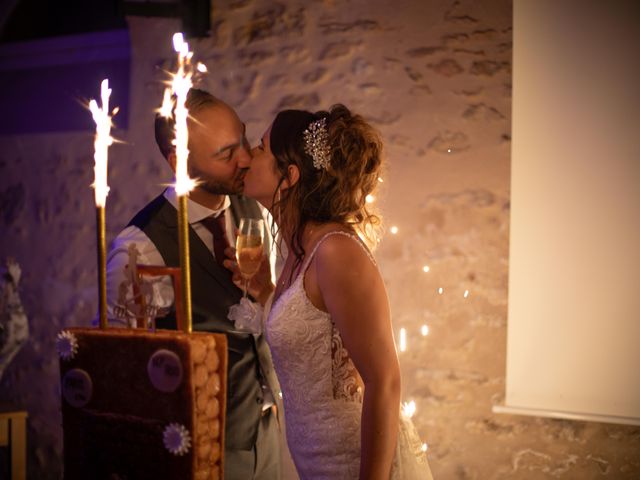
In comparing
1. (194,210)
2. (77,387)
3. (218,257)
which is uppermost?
(194,210)

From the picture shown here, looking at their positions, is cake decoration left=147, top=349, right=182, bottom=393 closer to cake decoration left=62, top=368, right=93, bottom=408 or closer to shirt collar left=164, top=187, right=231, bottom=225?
cake decoration left=62, top=368, right=93, bottom=408

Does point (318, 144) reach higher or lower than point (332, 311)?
higher

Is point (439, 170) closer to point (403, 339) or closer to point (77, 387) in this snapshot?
point (403, 339)

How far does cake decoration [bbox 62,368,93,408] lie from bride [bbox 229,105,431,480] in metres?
0.62

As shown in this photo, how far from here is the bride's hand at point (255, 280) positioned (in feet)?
7.48

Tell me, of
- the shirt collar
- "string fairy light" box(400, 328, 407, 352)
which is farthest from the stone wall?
the shirt collar

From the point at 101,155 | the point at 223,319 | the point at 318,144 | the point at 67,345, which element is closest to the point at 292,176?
the point at 318,144

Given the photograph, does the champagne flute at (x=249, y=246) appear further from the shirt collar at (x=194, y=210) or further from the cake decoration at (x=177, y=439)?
the cake decoration at (x=177, y=439)

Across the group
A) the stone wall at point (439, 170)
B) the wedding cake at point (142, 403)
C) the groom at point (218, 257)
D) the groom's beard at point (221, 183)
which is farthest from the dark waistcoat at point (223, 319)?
the stone wall at point (439, 170)

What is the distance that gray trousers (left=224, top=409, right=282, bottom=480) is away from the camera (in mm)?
2250

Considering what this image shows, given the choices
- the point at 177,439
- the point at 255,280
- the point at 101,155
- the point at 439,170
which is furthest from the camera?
the point at 439,170

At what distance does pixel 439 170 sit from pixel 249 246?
1375 mm

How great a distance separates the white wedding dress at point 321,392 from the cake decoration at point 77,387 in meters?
0.62

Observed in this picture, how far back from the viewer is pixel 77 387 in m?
1.42
